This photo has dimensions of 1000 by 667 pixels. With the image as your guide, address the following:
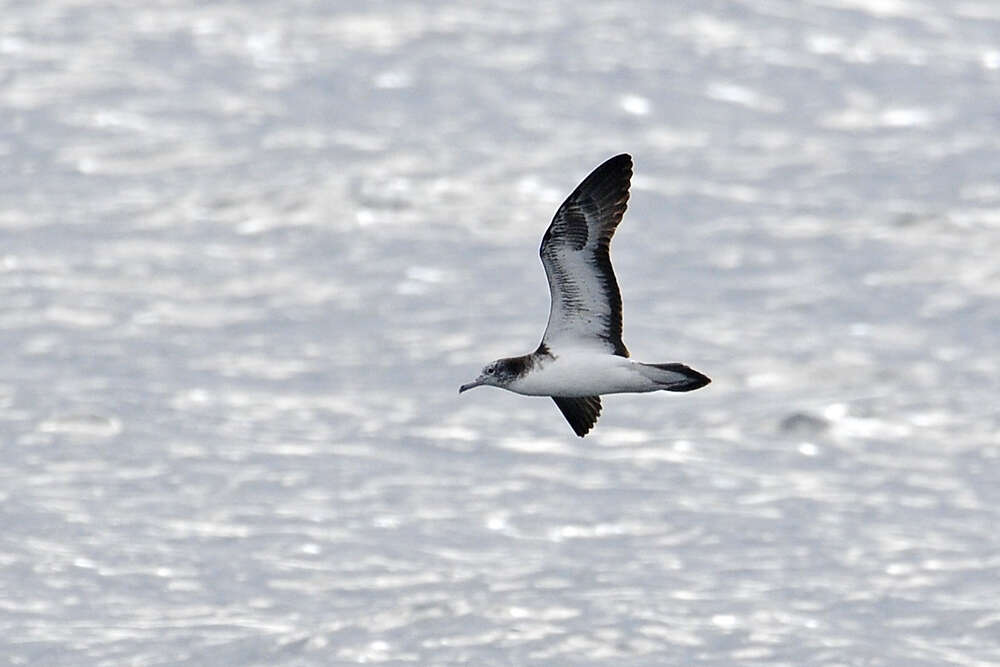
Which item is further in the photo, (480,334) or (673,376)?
(480,334)

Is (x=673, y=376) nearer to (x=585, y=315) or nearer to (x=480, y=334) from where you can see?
(x=585, y=315)

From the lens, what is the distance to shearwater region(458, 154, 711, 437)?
1489 centimetres

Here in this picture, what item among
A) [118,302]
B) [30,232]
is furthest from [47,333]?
[30,232]

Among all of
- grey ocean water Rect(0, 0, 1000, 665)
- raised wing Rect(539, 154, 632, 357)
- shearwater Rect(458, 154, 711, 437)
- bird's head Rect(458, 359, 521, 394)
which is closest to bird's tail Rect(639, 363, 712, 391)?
shearwater Rect(458, 154, 711, 437)

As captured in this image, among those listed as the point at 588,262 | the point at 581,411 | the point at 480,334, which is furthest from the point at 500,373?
the point at 480,334

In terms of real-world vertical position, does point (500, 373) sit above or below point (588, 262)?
below

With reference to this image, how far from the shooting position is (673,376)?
14.4m

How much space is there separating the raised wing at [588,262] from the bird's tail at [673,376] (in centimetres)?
79

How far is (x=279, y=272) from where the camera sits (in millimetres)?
45281

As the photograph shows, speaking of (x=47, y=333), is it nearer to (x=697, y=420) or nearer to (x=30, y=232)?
(x=30, y=232)

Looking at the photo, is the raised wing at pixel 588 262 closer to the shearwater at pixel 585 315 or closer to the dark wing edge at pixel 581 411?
the shearwater at pixel 585 315

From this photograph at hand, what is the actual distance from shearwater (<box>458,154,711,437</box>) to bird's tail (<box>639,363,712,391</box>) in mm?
11

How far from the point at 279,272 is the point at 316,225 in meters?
2.73

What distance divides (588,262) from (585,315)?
0.53m
